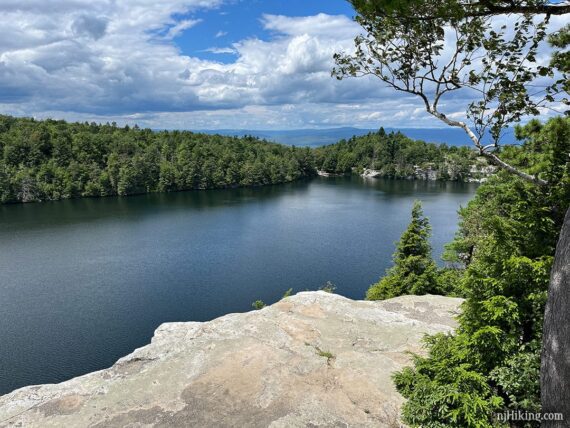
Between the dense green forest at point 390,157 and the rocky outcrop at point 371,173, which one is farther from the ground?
the dense green forest at point 390,157

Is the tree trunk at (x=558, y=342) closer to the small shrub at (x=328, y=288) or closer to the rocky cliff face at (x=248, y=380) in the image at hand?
the rocky cliff face at (x=248, y=380)

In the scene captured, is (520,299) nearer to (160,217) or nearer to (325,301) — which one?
(325,301)

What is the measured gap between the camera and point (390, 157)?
14175cm

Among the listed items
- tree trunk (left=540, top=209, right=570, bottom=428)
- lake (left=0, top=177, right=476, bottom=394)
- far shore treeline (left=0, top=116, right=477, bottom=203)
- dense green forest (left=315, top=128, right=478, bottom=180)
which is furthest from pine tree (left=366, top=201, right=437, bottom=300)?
dense green forest (left=315, top=128, right=478, bottom=180)

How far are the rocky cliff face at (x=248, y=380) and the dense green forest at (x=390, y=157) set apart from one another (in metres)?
114

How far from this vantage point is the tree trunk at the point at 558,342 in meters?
4.50

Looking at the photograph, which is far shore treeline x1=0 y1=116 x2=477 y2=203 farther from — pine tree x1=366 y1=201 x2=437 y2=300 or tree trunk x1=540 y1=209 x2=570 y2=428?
tree trunk x1=540 y1=209 x2=570 y2=428

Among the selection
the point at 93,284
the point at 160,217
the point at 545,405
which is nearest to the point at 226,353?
the point at 545,405

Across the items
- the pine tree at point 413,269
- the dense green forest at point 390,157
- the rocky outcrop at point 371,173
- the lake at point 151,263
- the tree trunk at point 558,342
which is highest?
the dense green forest at point 390,157

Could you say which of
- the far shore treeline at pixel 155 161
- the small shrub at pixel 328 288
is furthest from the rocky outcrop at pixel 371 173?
the small shrub at pixel 328 288

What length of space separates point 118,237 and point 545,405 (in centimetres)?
5548

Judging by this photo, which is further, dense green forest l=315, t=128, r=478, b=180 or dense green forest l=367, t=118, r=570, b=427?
dense green forest l=315, t=128, r=478, b=180

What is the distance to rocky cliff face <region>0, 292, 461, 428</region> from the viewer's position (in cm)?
966

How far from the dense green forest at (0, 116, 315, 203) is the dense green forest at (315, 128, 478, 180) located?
20.5 metres
